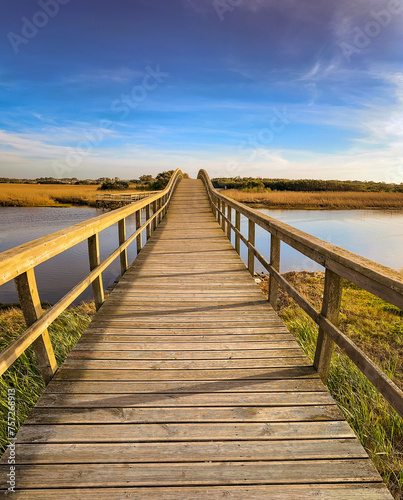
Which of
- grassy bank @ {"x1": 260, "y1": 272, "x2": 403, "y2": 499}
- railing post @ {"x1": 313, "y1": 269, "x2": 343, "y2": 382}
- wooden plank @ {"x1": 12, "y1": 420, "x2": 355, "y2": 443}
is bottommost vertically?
grassy bank @ {"x1": 260, "y1": 272, "x2": 403, "y2": 499}

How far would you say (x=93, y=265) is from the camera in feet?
9.46

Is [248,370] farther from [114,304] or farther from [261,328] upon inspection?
[114,304]

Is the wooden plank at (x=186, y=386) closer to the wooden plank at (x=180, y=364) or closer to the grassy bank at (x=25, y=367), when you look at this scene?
the wooden plank at (x=180, y=364)

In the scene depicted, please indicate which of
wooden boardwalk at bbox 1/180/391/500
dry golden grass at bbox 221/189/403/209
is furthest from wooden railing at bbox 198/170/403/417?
dry golden grass at bbox 221/189/403/209

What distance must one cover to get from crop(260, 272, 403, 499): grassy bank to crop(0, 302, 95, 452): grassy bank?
2335 mm

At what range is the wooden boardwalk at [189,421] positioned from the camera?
128 cm

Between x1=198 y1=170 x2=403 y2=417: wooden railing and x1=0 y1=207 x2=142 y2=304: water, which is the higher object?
x1=198 y1=170 x2=403 y2=417: wooden railing

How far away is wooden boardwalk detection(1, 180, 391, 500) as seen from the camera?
128 cm

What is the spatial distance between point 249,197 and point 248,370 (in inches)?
1303

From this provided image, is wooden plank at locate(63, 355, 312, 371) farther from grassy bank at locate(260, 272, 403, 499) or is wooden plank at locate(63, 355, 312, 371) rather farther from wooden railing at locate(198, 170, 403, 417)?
grassy bank at locate(260, 272, 403, 499)

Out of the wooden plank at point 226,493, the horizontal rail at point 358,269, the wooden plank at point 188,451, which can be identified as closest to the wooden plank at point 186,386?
the wooden plank at point 188,451

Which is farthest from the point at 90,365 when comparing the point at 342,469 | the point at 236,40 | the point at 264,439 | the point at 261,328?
the point at 236,40

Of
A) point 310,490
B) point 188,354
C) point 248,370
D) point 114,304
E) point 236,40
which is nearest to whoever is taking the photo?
point 310,490

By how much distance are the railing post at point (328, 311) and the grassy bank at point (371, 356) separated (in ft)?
1.67
